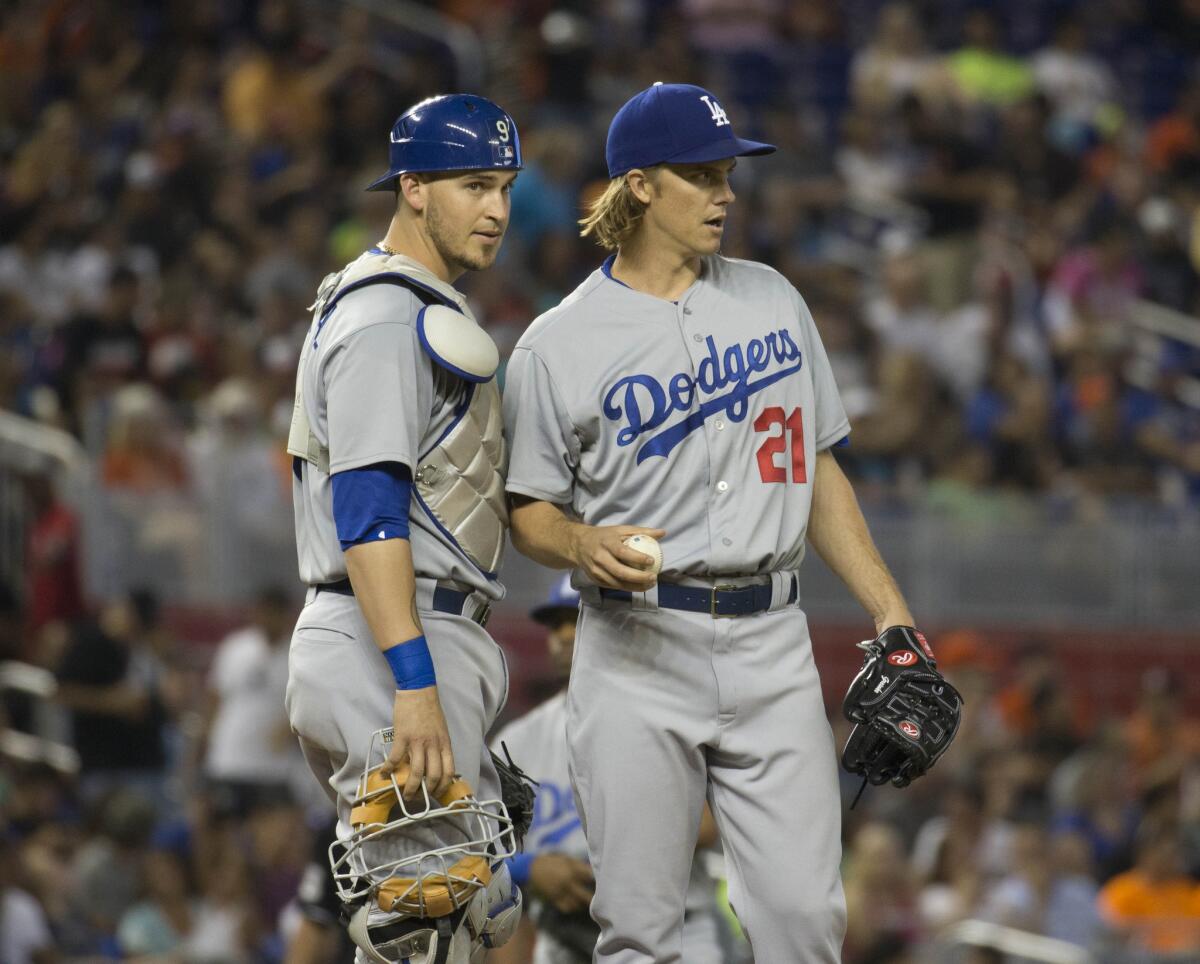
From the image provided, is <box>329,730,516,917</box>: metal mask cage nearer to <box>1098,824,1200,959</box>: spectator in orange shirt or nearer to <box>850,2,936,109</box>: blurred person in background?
<box>1098,824,1200,959</box>: spectator in orange shirt

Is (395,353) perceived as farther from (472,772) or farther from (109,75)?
(109,75)

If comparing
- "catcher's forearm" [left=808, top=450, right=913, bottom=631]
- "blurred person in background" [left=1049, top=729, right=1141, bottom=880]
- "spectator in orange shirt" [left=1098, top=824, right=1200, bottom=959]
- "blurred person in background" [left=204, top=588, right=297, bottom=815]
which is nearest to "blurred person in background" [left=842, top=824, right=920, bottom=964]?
"spectator in orange shirt" [left=1098, top=824, right=1200, bottom=959]

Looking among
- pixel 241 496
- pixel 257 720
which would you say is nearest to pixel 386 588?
pixel 257 720

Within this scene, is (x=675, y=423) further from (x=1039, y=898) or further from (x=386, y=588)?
(x=1039, y=898)

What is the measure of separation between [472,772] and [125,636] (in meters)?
6.20

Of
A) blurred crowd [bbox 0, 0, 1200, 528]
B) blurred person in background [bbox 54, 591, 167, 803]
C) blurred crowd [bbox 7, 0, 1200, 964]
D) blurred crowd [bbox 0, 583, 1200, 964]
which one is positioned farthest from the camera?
blurred crowd [bbox 0, 0, 1200, 528]

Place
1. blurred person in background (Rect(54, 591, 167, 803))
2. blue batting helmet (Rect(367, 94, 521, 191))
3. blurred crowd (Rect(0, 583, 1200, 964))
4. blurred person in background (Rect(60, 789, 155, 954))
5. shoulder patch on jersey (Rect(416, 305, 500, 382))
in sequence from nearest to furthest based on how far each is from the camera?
shoulder patch on jersey (Rect(416, 305, 500, 382)) → blue batting helmet (Rect(367, 94, 521, 191)) → blurred crowd (Rect(0, 583, 1200, 964)) → blurred person in background (Rect(60, 789, 155, 954)) → blurred person in background (Rect(54, 591, 167, 803))

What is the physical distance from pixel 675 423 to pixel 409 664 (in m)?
0.77

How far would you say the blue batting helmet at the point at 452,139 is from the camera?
407 centimetres

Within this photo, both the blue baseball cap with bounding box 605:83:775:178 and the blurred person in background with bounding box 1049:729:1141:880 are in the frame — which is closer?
the blue baseball cap with bounding box 605:83:775:178

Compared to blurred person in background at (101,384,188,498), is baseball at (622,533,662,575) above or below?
above

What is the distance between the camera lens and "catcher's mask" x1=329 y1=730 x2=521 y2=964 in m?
3.82

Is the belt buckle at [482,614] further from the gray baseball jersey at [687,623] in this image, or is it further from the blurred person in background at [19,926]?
the blurred person in background at [19,926]

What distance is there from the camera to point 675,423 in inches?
162
